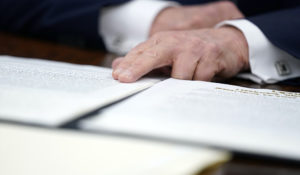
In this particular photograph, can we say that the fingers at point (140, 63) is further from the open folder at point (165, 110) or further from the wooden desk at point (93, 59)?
the wooden desk at point (93, 59)

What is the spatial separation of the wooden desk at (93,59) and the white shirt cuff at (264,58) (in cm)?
4

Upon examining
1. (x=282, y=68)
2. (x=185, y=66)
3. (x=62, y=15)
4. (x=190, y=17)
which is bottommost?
(x=282, y=68)

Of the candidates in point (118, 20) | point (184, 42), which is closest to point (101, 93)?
point (184, 42)

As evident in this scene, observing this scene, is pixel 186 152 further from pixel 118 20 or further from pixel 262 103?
pixel 118 20

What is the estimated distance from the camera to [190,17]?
40.0 inches

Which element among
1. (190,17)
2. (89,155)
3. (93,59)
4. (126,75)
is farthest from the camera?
(190,17)

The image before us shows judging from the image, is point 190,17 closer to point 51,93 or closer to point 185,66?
point 185,66

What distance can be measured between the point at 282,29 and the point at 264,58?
0.06 m

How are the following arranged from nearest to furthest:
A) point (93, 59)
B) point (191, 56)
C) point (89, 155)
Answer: point (89, 155) → point (191, 56) → point (93, 59)

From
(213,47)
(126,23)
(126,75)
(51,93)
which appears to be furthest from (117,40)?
(51,93)

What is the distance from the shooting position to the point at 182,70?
0.63 meters

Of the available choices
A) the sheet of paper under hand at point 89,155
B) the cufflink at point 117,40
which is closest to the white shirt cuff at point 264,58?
the cufflink at point 117,40

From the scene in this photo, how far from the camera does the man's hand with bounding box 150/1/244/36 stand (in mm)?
1006

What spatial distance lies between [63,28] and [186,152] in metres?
0.88
